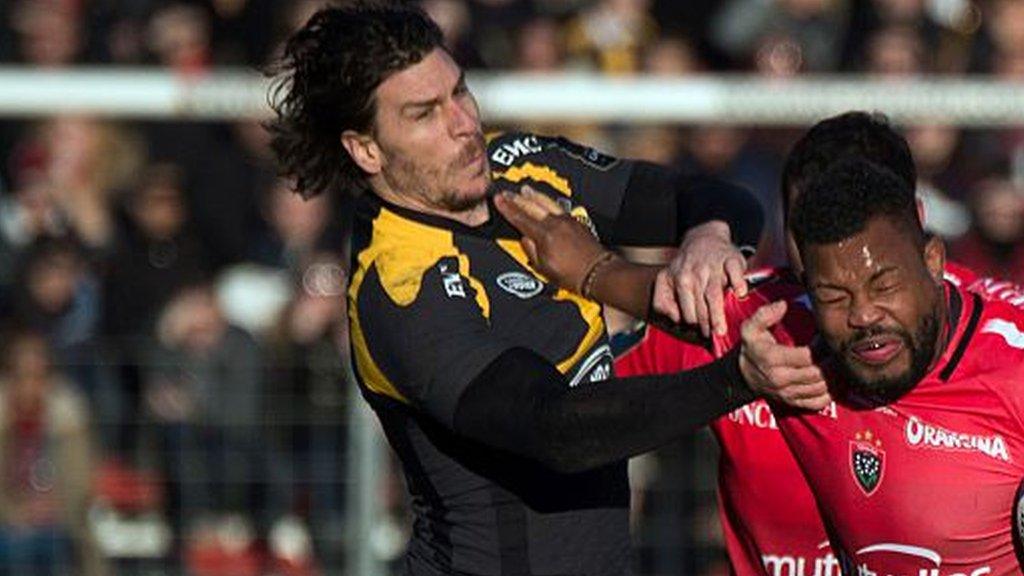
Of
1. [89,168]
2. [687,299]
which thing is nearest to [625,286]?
[687,299]

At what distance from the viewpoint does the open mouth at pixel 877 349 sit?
5.14 meters

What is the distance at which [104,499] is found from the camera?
925cm

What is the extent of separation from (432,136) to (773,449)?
3.73ft

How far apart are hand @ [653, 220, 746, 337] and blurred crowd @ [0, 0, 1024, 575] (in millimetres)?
3648

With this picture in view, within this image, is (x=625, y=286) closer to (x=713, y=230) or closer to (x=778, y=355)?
(x=713, y=230)

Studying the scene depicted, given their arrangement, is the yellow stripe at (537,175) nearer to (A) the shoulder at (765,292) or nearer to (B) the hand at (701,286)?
(A) the shoulder at (765,292)

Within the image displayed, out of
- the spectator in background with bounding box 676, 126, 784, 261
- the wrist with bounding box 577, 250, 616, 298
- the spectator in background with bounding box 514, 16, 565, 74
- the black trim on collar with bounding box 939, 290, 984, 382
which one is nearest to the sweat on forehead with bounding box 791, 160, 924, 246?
the black trim on collar with bounding box 939, 290, 984, 382

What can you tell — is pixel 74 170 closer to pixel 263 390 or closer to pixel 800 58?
pixel 263 390

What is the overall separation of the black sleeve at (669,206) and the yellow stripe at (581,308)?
39 cm

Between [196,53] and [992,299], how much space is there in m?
5.57

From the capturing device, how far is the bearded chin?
A: 521cm

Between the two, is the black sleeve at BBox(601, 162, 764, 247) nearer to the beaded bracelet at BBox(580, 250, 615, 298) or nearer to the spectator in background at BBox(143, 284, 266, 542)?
the beaded bracelet at BBox(580, 250, 615, 298)

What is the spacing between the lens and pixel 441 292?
562cm

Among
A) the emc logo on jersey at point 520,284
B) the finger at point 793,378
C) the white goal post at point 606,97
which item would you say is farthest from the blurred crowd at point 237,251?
the finger at point 793,378
